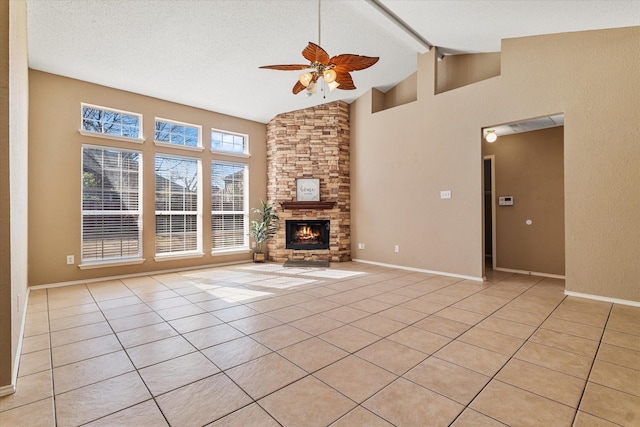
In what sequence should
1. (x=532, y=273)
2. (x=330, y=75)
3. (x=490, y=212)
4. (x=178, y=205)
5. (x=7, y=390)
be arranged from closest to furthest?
(x=7, y=390)
(x=330, y=75)
(x=532, y=273)
(x=178, y=205)
(x=490, y=212)

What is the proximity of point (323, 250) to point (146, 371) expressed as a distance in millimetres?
4782

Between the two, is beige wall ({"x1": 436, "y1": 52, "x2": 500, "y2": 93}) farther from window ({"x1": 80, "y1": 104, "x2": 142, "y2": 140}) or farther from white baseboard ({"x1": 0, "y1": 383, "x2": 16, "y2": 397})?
white baseboard ({"x1": 0, "y1": 383, "x2": 16, "y2": 397})

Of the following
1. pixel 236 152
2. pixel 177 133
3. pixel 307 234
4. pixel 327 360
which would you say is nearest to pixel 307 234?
pixel 307 234

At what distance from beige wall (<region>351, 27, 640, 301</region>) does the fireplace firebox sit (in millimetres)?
800

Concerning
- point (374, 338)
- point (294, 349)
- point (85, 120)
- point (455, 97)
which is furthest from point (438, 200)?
point (85, 120)

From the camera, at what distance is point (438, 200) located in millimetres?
5215

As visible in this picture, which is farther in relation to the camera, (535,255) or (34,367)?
(535,255)

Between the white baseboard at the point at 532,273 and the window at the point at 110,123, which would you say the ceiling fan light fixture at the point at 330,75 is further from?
the white baseboard at the point at 532,273

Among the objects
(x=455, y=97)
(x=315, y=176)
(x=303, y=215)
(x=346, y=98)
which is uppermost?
(x=346, y=98)

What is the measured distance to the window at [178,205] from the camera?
553 cm

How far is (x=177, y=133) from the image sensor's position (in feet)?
18.9

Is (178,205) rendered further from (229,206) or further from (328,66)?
(328,66)

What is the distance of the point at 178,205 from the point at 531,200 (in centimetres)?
647

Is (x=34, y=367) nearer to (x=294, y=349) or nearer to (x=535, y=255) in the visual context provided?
(x=294, y=349)
